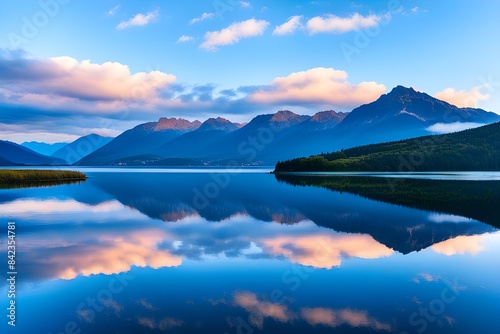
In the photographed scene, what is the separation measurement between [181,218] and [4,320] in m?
29.5

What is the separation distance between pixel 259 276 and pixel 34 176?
415 ft

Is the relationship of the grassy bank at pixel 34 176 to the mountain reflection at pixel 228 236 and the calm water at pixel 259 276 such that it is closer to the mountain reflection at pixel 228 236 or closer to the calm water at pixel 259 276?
the mountain reflection at pixel 228 236

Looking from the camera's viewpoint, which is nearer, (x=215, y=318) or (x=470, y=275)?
(x=215, y=318)

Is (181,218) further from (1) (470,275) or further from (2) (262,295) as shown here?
(1) (470,275)

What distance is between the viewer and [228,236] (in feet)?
108

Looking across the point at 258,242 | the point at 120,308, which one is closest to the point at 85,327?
the point at 120,308

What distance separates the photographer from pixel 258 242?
29984 millimetres

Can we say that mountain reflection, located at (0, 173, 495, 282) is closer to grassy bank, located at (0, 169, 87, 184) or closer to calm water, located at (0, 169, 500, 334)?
calm water, located at (0, 169, 500, 334)

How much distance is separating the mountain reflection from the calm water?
14 cm

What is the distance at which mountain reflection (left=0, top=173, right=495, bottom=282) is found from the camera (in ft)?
76.9

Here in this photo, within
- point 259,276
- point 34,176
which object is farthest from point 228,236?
point 34,176

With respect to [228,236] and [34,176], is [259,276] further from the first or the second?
[34,176]

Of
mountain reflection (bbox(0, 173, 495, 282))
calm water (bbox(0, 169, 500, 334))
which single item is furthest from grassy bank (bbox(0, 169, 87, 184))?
calm water (bbox(0, 169, 500, 334))

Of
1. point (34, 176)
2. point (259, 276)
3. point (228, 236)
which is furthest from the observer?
point (34, 176)
